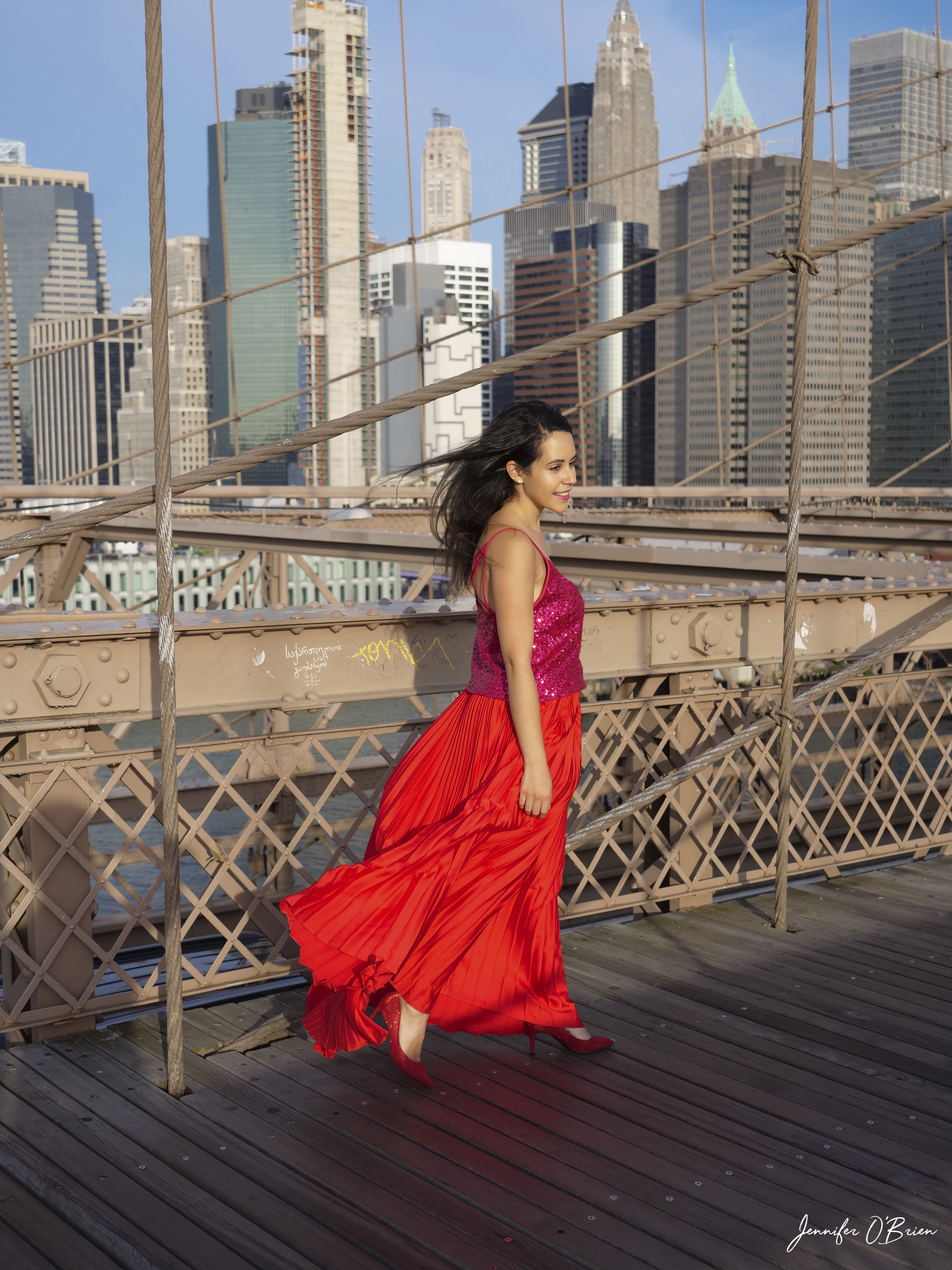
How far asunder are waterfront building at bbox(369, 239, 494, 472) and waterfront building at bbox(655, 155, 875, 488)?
10.4 m

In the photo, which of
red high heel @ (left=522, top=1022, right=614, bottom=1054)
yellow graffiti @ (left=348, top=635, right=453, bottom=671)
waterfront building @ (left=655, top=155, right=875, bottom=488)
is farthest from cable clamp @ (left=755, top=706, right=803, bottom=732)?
waterfront building @ (left=655, top=155, right=875, bottom=488)

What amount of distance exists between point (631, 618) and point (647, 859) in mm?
841

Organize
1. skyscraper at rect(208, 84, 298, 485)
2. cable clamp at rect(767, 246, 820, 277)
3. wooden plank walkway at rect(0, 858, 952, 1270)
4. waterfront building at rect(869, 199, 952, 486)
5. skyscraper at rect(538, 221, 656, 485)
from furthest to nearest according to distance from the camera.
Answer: skyscraper at rect(208, 84, 298, 485), skyscraper at rect(538, 221, 656, 485), waterfront building at rect(869, 199, 952, 486), cable clamp at rect(767, 246, 820, 277), wooden plank walkway at rect(0, 858, 952, 1270)

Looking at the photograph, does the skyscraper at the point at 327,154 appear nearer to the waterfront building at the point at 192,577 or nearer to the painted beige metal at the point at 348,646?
the painted beige metal at the point at 348,646

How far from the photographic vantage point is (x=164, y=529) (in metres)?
2.46

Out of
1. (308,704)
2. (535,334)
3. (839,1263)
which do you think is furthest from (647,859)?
(535,334)

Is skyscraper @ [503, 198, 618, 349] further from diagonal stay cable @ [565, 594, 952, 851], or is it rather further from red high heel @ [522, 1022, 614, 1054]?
red high heel @ [522, 1022, 614, 1054]

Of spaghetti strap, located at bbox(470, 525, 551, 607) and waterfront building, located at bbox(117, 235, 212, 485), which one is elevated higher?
waterfront building, located at bbox(117, 235, 212, 485)

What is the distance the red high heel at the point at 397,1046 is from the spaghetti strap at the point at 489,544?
85 centimetres

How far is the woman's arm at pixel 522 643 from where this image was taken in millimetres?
2562

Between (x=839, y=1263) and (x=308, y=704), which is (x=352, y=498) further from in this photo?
(x=839, y=1263)

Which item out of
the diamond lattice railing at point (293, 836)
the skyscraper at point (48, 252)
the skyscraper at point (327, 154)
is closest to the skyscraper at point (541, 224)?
the skyscraper at point (48, 252)

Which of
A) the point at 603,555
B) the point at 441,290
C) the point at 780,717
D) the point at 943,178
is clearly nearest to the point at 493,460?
the point at 780,717

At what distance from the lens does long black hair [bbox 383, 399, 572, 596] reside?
2.67m
